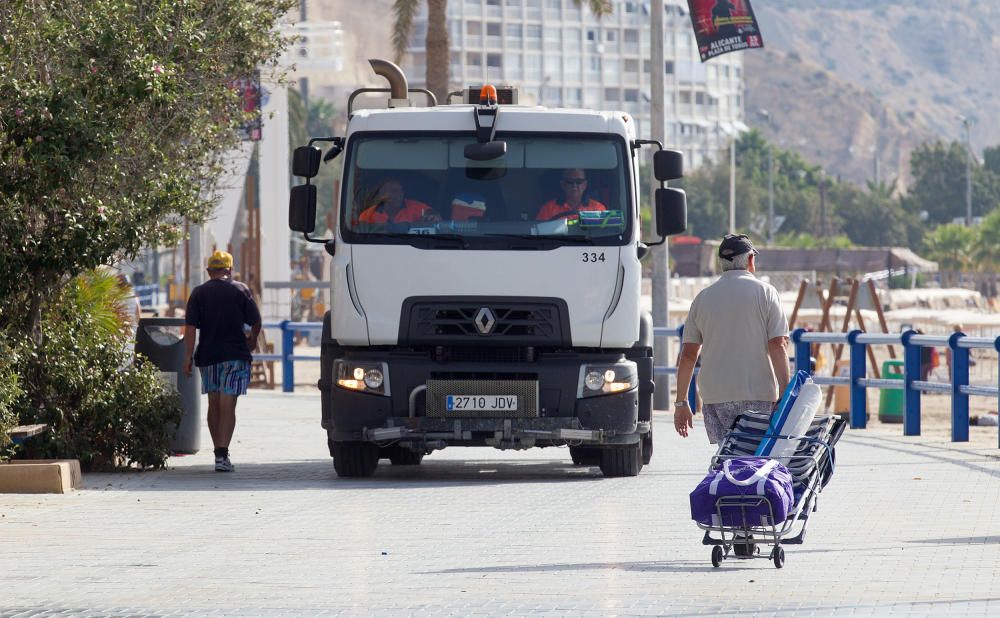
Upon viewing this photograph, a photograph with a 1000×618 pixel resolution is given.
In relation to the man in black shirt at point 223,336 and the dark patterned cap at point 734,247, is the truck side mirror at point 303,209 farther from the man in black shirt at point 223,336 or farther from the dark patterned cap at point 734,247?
the dark patterned cap at point 734,247

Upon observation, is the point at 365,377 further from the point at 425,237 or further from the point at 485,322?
the point at 425,237

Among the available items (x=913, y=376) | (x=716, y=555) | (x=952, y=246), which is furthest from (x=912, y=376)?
(x=952, y=246)

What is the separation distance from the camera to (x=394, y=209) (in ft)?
44.9

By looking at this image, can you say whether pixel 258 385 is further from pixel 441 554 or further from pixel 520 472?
pixel 441 554

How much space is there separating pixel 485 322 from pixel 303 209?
5.35 feet

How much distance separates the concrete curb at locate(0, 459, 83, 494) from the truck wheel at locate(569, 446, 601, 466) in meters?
4.58

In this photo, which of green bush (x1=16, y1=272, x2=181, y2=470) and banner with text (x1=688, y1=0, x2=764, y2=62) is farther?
banner with text (x1=688, y1=0, x2=764, y2=62)

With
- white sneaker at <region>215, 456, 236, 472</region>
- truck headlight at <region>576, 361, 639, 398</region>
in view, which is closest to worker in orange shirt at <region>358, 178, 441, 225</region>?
→ truck headlight at <region>576, 361, 639, 398</region>

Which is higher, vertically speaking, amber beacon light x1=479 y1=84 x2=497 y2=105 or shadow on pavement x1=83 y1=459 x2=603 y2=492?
→ amber beacon light x1=479 y1=84 x2=497 y2=105

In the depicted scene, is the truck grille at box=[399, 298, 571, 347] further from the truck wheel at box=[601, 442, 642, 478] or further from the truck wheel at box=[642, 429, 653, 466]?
the truck wheel at box=[642, 429, 653, 466]

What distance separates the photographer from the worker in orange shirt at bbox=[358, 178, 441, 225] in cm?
1366

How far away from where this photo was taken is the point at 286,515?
11703mm

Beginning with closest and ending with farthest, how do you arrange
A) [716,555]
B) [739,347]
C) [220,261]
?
[716,555], [739,347], [220,261]

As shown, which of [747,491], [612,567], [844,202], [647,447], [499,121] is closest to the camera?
[747,491]
